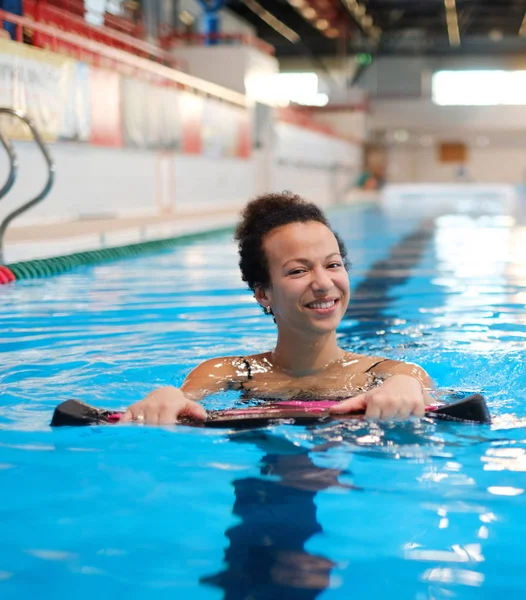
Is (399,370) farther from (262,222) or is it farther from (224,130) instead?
(224,130)

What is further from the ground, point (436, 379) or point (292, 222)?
point (292, 222)

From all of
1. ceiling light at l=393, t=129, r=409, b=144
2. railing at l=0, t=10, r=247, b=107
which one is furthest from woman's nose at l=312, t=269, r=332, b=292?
ceiling light at l=393, t=129, r=409, b=144

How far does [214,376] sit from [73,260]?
4.94 meters

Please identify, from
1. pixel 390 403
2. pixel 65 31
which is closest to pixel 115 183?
pixel 65 31

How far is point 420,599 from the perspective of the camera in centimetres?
154

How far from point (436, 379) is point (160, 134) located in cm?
902

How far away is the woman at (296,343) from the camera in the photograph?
242cm

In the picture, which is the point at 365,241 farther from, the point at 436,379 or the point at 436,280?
the point at 436,379

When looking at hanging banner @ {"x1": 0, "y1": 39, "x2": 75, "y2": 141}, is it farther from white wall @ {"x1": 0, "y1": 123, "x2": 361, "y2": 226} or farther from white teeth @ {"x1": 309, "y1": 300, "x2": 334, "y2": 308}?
white teeth @ {"x1": 309, "y1": 300, "x2": 334, "y2": 308}

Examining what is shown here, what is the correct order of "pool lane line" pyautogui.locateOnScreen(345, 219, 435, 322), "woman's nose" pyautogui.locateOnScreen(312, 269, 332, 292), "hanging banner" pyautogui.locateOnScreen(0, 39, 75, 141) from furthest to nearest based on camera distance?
"hanging banner" pyautogui.locateOnScreen(0, 39, 75, 141), "pool lane line" pyautogui.locateOnScreen(345, 219, 435, 322), "woman's nose" pyautogui.locateOnScreen(312, 269, 332, 292)

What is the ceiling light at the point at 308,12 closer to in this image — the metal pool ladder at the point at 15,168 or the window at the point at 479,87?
the window at the point at 479,87

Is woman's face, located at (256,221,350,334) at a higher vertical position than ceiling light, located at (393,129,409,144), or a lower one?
lower

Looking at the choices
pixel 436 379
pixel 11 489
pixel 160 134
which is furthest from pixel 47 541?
pixel 160 134

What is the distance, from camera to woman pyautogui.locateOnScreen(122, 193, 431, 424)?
2418 millimetres
